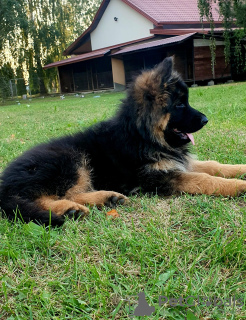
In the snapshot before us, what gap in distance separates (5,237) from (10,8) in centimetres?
2919

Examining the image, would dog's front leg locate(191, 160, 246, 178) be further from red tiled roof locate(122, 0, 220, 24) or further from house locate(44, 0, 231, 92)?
red tiled roof locate(122, 0, 220, 24)

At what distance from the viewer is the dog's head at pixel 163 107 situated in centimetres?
302

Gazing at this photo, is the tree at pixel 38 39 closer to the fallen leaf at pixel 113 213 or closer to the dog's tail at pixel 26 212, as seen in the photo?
the dog's tail at pixel 26 212

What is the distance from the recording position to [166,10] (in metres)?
24.0

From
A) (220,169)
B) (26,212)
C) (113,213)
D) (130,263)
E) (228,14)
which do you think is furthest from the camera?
(228,14)

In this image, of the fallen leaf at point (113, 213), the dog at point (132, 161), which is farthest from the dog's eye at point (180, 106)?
the fallen leaf at point (113, 213)

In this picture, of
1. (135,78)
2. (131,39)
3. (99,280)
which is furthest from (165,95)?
(131,39)

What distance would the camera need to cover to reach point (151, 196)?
2.91 meters

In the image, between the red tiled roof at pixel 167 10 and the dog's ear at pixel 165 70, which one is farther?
the red tiled roof at pixel 167 10

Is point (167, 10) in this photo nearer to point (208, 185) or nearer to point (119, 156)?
point (119, 156)

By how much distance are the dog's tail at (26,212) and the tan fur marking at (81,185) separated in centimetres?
40

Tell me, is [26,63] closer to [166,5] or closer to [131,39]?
[131,39]

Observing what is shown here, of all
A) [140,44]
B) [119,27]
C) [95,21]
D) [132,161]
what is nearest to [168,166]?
[132,161]

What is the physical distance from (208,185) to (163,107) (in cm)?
88
